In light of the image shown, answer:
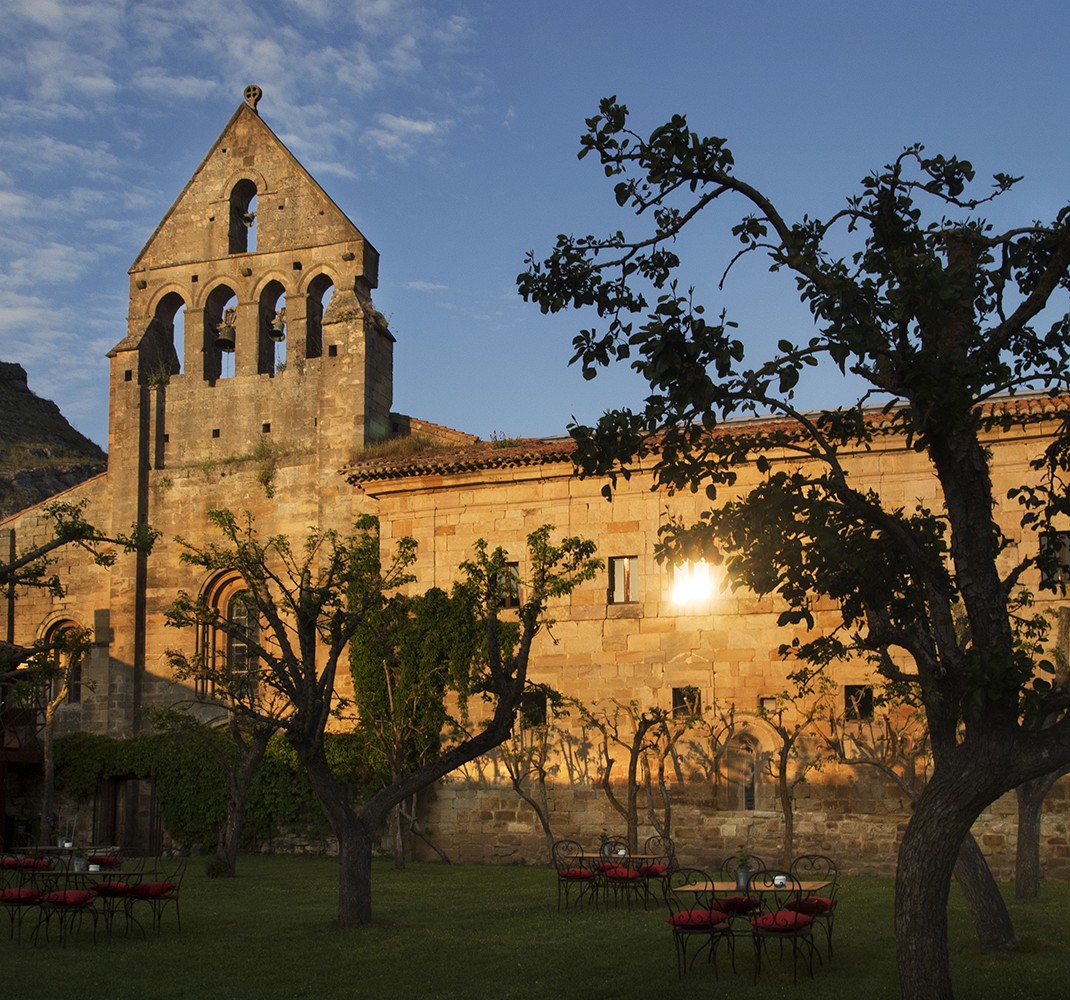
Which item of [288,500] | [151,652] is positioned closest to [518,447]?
[288,500]

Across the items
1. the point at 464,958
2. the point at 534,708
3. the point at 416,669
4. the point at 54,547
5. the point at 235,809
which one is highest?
the point at 54,547

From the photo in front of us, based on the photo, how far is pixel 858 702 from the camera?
24.2 metres

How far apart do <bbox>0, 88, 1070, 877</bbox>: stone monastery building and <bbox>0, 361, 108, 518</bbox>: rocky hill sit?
680 centimetres

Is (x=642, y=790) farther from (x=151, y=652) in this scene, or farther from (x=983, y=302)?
(x=983, y=302)

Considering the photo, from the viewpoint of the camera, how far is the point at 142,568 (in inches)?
1226

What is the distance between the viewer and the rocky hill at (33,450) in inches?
1522

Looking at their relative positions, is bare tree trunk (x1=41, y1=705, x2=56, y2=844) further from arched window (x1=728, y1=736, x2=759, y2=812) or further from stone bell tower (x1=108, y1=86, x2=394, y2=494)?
arched window (x1=728, y1=736, x2=759, y2=812)

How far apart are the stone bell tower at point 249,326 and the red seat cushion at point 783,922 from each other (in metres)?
18.3

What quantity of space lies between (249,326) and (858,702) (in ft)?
53.4

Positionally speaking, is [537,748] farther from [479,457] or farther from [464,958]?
[464,958]

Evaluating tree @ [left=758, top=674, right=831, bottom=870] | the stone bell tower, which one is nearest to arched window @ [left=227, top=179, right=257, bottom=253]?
the stone bell tower

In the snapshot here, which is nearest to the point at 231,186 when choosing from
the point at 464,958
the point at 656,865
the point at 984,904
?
the point at 656,865

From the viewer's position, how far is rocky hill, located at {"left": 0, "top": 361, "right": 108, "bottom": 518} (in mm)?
38656

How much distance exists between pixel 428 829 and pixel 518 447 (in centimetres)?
790
